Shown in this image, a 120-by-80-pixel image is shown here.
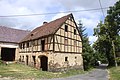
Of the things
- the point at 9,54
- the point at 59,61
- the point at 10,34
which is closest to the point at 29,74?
the point at 59,61

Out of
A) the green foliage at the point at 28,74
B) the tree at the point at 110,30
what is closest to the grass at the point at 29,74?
the green foliage at the point at 28,74

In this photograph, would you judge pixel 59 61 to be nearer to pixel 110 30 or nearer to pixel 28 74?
pixel 28 74

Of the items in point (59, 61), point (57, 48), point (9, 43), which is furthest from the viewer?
point (9, 43)

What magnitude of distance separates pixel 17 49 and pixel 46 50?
12059 millimetres

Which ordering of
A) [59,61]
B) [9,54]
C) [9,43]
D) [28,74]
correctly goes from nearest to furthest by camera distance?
[28,74]
[59,61]
[9,43]
[9,54]

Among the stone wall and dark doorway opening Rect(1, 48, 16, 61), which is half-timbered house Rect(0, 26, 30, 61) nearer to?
dark doorway opening Rect(1, 48, 16, 61)

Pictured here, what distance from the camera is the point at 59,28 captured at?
25031 millimetres

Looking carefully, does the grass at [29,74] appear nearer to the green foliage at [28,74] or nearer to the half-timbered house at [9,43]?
the green foliage at [28,74]

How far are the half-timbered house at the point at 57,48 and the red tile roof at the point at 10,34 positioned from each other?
14.6 ft

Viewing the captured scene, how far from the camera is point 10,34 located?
35.1 m

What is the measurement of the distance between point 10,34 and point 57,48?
49.1ft

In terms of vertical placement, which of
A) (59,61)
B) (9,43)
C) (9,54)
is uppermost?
(9,43)

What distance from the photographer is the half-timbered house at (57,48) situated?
24.0 m

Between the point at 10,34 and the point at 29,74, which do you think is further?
the point at 10,34
